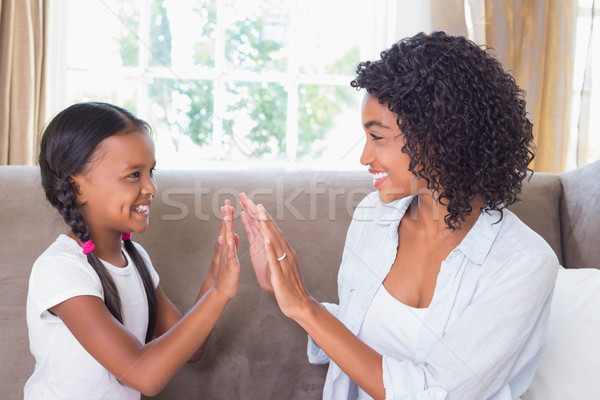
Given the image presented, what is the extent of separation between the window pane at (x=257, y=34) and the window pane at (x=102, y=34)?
456 mm

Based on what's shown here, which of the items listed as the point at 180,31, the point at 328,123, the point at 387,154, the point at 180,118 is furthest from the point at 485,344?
the point at 180,31

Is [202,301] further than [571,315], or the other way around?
[571,315]

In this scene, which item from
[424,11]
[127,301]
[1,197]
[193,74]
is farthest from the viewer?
[193,74]

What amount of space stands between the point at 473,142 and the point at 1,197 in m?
1.28

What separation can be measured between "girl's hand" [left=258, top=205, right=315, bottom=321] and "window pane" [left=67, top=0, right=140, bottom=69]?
1.90 m

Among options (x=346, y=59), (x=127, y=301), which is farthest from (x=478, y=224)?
(x=346, y=59)

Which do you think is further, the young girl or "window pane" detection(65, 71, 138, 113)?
"window pane" detection(65, 71, 138, 113)

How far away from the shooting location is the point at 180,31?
283 centimetres

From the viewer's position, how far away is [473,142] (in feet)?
4.18

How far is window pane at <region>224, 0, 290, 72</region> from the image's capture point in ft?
9.41

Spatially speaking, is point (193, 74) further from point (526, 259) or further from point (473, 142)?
point (526, 259)

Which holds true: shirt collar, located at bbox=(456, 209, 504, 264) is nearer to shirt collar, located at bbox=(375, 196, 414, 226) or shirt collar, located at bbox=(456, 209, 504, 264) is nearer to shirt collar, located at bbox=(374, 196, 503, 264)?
shirt collar, located at bbox=(374, 196, 503, 264)

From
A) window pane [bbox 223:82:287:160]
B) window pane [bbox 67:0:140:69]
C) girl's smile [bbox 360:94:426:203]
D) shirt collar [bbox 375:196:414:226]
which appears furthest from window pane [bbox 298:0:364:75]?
girl's smile [bbox 360:94:426:203]

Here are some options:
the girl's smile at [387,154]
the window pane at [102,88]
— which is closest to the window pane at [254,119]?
→ the window pane at [102,88]
